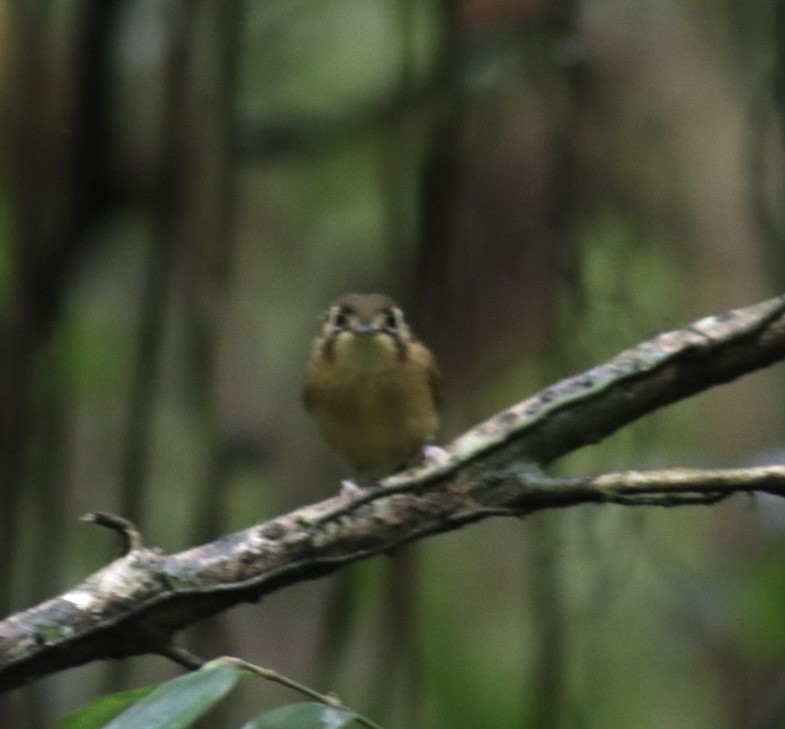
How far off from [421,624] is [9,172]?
3.46 ft

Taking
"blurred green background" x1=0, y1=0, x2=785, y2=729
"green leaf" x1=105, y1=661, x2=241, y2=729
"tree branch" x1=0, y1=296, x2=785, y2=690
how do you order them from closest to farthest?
"green leaf" x1=105, y1=661, x2=241, y2=729 < "tree branch" x1=0, y1=296, x2=785, y2=690 < "blurred green background" x1=0, y1=0, x2=785, y2=729

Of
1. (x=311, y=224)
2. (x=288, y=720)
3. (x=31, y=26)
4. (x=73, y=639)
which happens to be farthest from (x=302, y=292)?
(x=288, y=720)

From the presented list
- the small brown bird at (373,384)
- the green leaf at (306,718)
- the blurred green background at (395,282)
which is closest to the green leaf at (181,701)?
the green leaf at (306,718)

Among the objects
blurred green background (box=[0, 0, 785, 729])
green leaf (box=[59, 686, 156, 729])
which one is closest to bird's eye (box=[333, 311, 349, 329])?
blurred green background (box=[0, 0, 785, 729])

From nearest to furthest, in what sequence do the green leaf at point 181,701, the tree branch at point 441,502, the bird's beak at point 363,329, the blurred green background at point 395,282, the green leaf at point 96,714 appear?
the green leaf at point 181,701
the green leaf at point 96,714
the tree branch at point 441,502
the bird's beak at point 363,329
the blurred green background at point 395,282

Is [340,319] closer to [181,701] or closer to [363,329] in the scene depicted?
[363,329]

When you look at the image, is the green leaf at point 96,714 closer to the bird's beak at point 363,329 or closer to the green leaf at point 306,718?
the green leaf at point 306,718

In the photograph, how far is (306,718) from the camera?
975 mm

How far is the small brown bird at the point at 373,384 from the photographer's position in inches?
88.4

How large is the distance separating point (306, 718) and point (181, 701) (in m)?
0.08

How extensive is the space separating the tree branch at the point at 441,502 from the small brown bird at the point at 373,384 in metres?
0.71

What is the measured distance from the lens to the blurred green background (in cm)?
264

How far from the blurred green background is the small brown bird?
0.37m

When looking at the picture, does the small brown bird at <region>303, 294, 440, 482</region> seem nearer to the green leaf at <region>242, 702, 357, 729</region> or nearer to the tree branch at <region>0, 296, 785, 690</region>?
the tree branch at <region>0, 296, 785, 690</region>
